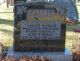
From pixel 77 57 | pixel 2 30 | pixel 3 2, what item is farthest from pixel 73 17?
pixel 3 2

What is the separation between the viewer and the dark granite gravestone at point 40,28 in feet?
21.8

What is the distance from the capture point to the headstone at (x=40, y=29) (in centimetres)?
663

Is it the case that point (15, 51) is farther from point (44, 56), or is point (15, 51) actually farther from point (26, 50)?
point (44, 56)

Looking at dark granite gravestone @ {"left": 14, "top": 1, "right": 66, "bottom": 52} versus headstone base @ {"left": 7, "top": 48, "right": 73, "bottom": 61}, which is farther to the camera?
dark granite gravestone @ {"left": 14, "top": 1, "right": 66, "bottom": 52}

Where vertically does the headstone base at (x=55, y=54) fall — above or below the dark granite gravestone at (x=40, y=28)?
below

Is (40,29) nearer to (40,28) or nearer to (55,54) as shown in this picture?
(40,28)

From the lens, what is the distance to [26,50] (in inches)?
264

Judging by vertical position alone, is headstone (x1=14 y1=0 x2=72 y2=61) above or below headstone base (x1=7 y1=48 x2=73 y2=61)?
above

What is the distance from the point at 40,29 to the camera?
6.70 m

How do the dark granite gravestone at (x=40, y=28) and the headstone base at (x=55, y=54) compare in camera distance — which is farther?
the dark granite gravestone at (x=40, y=28)

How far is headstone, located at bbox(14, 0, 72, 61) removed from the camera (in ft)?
21.7

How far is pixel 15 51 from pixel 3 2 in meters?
18.9

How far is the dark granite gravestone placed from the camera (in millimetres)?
6633

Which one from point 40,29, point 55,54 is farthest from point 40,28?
point 55,54
